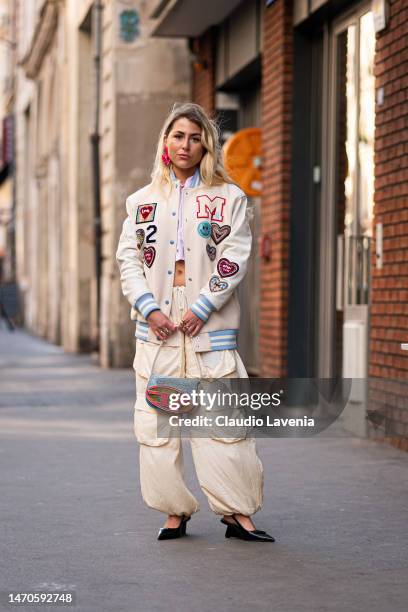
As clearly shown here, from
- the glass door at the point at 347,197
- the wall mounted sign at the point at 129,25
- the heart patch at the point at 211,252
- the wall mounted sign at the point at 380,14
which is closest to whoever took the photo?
the heart patch at the point at 211,252

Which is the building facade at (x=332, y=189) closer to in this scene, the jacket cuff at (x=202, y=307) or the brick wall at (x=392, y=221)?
the brick wall at (x=392, y=221)

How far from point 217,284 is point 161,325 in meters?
0.30

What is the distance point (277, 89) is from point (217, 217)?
6.71m

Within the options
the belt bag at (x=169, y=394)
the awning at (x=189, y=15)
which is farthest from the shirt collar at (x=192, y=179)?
the awning at (x=189, y=15)

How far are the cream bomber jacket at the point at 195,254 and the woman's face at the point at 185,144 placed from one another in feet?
0.38

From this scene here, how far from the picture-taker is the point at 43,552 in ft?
18.6

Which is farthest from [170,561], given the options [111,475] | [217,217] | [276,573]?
[111,475]

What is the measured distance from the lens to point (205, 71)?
16344mm

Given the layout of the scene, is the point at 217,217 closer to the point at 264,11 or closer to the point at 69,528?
the point at 69,528

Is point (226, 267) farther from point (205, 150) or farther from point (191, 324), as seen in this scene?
point (205, 150)

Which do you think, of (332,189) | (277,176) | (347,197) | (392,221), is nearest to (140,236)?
(392,221)

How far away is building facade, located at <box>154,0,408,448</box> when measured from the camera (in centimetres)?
918

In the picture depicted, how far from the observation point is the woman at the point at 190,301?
5.71 metres

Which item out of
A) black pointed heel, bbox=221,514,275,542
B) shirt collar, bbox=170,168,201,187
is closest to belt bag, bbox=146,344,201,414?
black pointed heel, bbox=221,514,275,542
